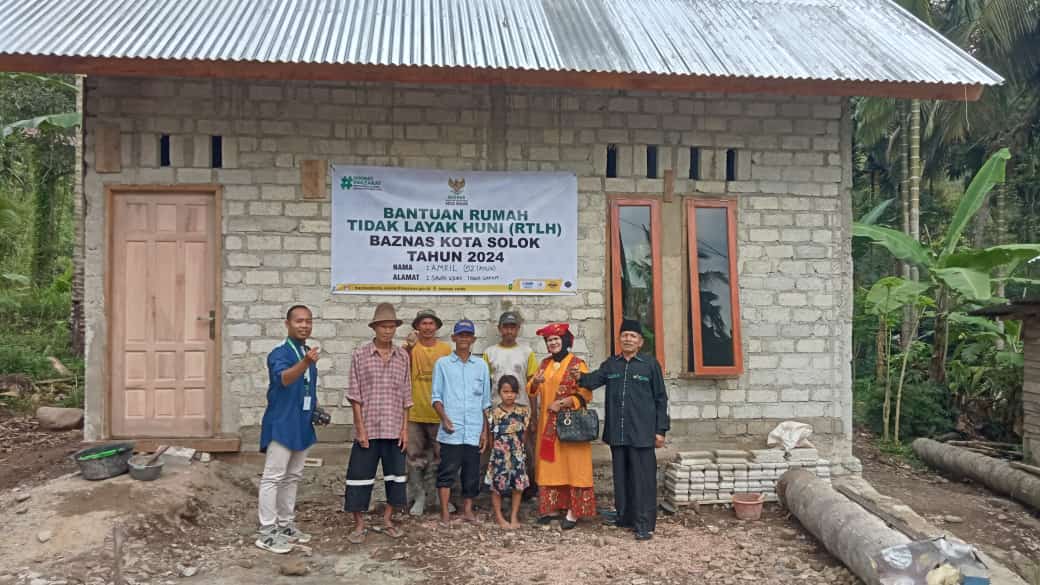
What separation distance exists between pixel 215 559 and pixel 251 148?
3.36 metres

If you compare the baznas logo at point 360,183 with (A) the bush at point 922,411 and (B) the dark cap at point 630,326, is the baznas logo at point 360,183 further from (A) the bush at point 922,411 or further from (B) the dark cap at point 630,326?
(A) the bush at point 922,411

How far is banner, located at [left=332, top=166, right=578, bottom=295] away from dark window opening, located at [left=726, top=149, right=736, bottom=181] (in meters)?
1.44

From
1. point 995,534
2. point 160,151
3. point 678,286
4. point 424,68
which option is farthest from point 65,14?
point 995,534

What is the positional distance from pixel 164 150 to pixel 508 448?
3.82 metres

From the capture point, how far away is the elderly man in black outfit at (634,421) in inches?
232

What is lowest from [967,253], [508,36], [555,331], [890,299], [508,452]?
[508,452]

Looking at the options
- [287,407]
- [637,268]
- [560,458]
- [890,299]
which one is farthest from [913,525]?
[890,299]

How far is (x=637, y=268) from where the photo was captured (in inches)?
280

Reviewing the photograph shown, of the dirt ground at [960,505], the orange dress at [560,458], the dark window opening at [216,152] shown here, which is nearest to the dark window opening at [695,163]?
the orange dress at [560,458]

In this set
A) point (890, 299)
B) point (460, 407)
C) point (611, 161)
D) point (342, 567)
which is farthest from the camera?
point (890, 299)

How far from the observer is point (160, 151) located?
679 centimetres

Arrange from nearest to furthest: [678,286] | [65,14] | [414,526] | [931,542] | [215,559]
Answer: [931,542], [215,559], [414,526], [65,14], [678,286]

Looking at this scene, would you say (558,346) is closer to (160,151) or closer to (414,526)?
(414,526)

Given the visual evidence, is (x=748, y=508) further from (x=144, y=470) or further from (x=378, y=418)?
(x=144, y=470)
